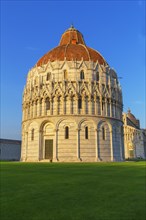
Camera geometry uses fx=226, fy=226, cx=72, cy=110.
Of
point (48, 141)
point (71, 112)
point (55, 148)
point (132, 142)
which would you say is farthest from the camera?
point (132, 142)

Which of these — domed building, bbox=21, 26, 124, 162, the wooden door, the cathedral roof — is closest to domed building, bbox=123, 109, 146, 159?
domed building, bbox=21, 26, 124, 162

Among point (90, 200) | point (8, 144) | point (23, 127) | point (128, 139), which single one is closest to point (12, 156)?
point (8, 144)

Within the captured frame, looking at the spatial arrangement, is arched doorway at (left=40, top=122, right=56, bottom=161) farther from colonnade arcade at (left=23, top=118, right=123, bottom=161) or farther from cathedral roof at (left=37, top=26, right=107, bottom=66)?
cathedral roof at (left=37, top=26, right=107, bottom=66)

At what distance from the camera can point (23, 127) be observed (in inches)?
1833

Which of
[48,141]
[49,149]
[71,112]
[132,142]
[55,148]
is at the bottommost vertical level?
[49,149]

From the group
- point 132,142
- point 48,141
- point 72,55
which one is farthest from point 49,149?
point 132,142

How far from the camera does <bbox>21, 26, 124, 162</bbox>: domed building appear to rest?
131 ft

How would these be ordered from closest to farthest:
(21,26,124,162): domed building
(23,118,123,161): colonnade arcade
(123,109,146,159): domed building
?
(23,118,123,161): colonnade arcade → (21,26,124,162): domed building → (123,109,146,159): domed building

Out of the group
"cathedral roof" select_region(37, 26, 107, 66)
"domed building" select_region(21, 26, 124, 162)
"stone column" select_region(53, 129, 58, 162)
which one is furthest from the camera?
"cathedral roof" select_region(37, 26, 107, 66)

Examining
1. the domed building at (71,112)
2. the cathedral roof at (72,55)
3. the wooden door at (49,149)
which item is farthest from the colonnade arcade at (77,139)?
the cathedral roof at (72,55)

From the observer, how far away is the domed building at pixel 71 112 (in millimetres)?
39875

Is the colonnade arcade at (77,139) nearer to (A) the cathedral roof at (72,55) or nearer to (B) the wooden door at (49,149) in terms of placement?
(B) the wooden door at (49,149)

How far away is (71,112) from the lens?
132ft

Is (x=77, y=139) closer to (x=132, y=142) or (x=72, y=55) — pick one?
(x=72, y=55)
